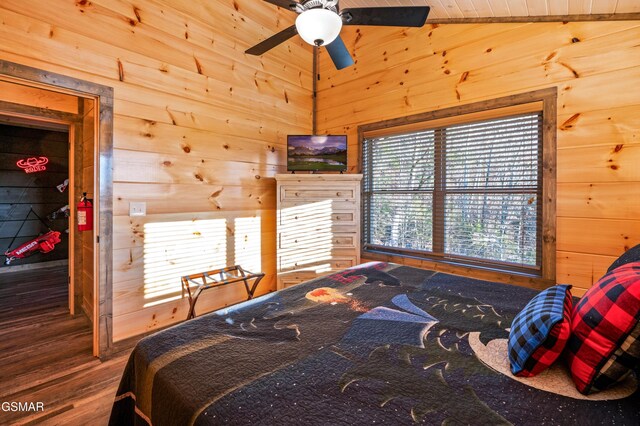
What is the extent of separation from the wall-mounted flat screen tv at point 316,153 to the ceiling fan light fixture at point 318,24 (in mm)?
1628

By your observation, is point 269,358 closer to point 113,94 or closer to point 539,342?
point 539,342

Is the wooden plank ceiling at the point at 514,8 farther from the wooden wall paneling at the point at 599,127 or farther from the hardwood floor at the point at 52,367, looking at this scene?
the hardwood floor at the point at 52,367

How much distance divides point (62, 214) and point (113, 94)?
15.5ft

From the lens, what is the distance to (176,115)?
8.83ft

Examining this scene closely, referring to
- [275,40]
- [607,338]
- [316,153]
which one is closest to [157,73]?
[275,40]

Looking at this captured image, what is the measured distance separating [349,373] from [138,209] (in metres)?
2.28

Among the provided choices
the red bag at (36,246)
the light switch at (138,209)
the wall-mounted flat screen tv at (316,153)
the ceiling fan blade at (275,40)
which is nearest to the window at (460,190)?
the wall-mounted flat screen tv at (316,153)

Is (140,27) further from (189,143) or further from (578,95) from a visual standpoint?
(578,95)

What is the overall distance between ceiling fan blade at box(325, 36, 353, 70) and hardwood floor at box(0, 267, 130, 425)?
2.89 meters

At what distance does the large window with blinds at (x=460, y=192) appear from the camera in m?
2.51

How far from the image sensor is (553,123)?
231 cm

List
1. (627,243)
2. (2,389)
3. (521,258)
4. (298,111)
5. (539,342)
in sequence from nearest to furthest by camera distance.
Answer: (539,342) → (2,389) → (627,243) → (521,258) → (298,111)

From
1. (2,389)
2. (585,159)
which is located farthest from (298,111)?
(2,389)

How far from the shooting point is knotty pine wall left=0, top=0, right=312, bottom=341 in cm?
216
